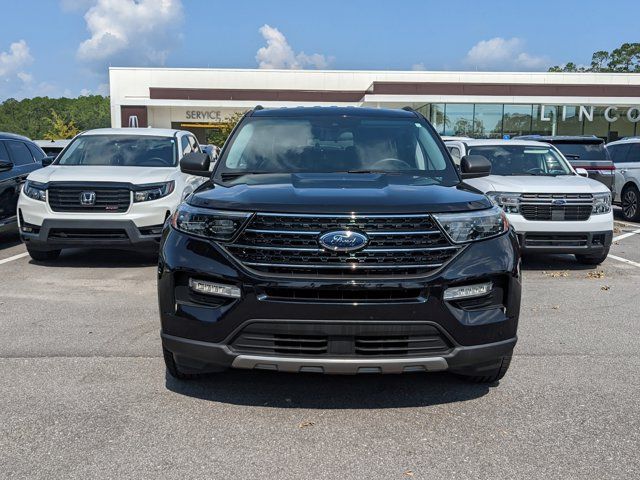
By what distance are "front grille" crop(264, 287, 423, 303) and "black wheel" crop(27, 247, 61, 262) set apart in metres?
5.99

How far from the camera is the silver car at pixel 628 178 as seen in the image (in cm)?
1352

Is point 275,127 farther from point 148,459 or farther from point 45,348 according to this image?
point 148,459

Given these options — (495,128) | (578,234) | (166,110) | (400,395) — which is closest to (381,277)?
(400,395)

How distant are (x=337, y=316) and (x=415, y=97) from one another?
1320 inches

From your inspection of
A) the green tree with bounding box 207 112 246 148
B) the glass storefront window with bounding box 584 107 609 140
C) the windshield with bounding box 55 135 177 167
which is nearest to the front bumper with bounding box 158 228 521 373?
the windshield with bounding box 55 135 177 167

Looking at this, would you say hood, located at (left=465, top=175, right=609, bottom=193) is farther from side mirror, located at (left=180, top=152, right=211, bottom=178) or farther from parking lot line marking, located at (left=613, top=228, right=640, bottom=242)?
side mirror, located at (left=180, top=152, right=211, bottom=178)

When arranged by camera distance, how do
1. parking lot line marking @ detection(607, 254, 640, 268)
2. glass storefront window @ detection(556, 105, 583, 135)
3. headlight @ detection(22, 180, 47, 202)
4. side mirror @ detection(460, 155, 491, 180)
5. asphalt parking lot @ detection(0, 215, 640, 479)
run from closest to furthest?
1. asphalt parking lot @ detection(0, 215, 640, 479)
2. side mirror @ detection(460, 155, 491, 180)
3. headlight @ detection(22, 180, 47, 202)
4. parking lot line marking @ detection(607, 254, 640, 268)
5. glass storefront window @ detection(556, 105, 583, 135)

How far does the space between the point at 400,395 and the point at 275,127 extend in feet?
7.55

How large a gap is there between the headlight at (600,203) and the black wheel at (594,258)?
512 mm

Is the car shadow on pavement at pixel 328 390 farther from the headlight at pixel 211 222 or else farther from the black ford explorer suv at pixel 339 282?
the headlight at pixel 211 222

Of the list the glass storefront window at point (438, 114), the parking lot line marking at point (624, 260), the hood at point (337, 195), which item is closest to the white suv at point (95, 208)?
the hood at point (337, 195)

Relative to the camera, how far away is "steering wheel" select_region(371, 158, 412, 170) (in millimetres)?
4680

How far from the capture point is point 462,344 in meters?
3.46

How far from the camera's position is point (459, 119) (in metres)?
35.3
